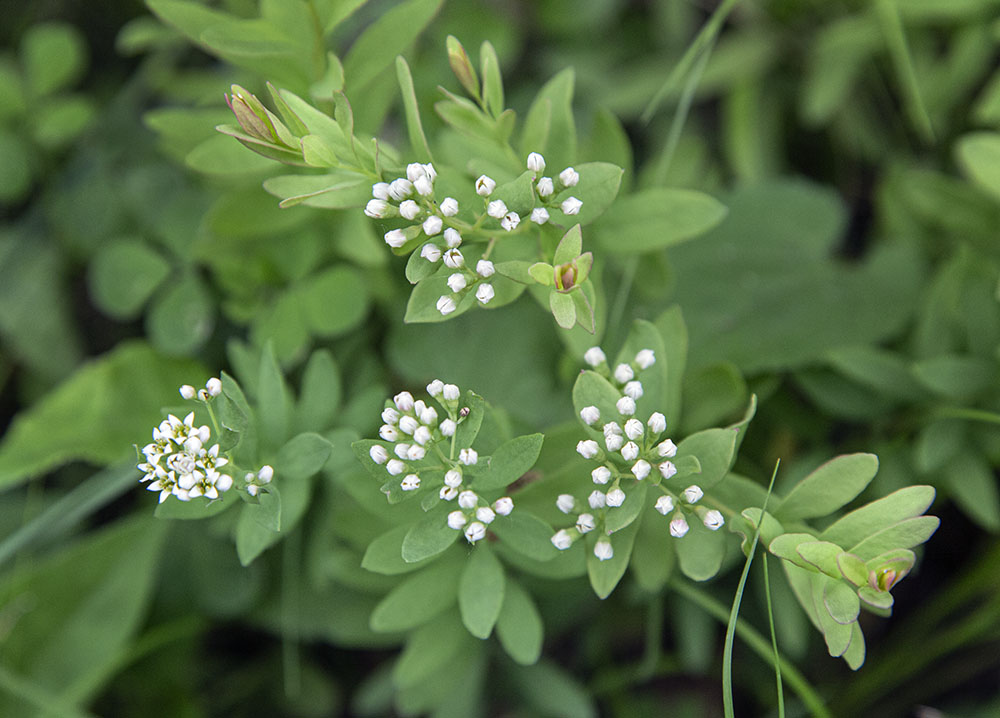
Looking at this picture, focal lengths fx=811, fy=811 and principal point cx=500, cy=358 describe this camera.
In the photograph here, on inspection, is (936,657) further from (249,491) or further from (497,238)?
(249,491)

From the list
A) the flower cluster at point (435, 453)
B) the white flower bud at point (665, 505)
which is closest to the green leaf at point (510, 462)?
the flower cluster at point (435, 453)

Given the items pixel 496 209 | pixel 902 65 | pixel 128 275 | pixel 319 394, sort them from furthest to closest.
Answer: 1. pixel 902 65
2. pixel 128 275
3. pixel 319 394
4. pixel 496 209

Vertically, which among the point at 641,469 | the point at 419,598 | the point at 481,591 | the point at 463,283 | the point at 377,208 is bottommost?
the point at 419,598

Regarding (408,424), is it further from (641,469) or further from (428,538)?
(641,469)

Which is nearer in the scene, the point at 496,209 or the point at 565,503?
the point at 496,209

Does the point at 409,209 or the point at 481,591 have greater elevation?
the point at 409,209

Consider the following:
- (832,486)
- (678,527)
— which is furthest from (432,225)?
(832,486)

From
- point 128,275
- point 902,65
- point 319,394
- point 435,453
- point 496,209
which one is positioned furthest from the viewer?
point 902,65
